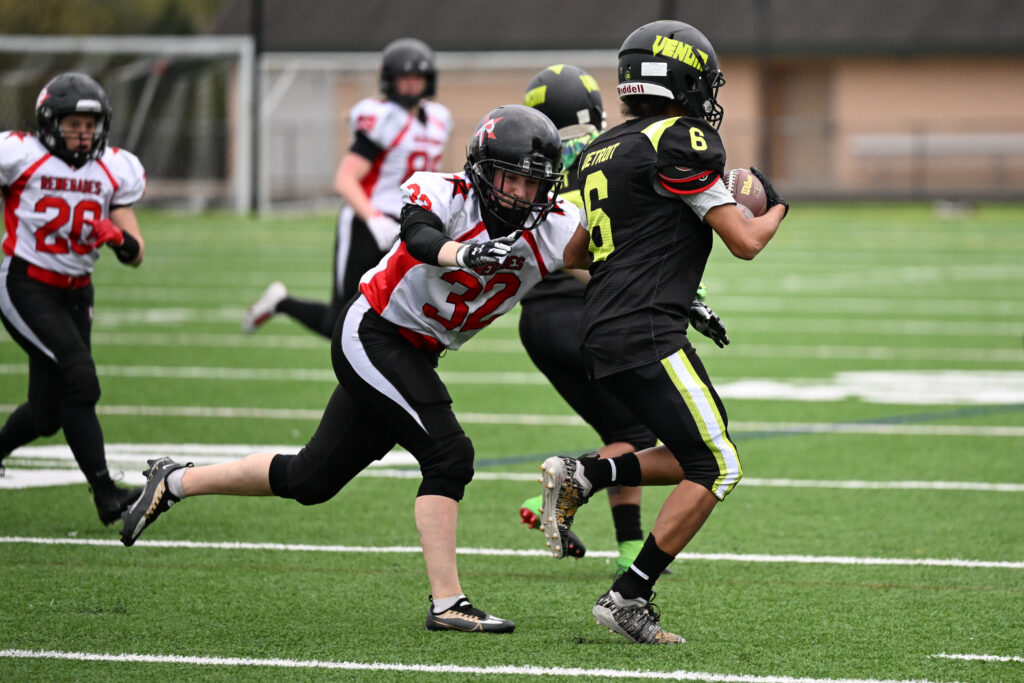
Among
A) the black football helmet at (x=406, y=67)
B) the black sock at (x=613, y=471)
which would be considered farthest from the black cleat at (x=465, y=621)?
the black football helmet at (x=406, y=67)

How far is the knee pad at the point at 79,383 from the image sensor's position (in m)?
5.83

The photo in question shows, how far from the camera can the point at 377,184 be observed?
8.54m

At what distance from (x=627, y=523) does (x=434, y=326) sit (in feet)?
4.09

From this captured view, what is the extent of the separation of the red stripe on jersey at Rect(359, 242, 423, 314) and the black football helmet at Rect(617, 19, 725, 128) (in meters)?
0.86

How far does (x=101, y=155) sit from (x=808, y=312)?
9.10m

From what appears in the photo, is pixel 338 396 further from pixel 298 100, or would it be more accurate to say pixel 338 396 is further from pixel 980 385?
pixel 298 100

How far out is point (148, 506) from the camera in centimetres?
494

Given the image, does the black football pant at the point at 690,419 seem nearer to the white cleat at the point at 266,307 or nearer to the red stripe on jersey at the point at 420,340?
the red stripe on jersey at the point at 420,340

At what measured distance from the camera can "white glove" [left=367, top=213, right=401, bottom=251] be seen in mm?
8102

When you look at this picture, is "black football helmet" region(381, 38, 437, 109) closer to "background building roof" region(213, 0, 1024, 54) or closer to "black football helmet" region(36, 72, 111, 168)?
"black football helmet" region(36, 72, 111, 168)

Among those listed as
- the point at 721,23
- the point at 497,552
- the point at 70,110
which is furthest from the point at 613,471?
the point at 721,23

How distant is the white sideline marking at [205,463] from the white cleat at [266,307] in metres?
2.45

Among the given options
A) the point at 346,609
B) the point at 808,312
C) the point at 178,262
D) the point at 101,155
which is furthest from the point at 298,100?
the point at 346,609

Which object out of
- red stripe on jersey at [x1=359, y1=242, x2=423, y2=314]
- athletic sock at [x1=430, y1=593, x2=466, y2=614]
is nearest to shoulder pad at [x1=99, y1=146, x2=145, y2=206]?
red stripe on jersey at [x1=359, y1=242, x2=423, y2=314]
